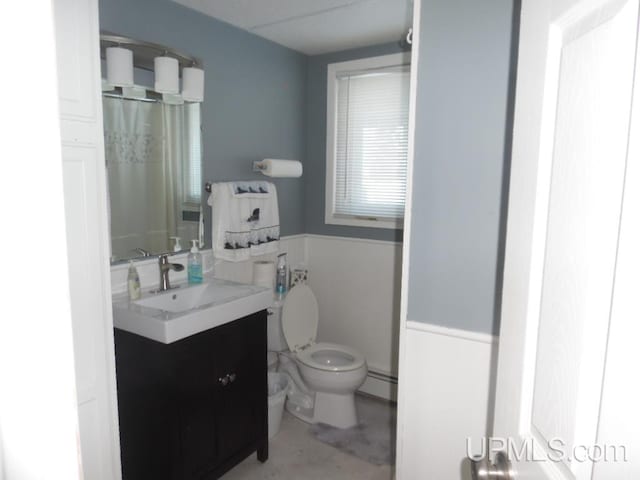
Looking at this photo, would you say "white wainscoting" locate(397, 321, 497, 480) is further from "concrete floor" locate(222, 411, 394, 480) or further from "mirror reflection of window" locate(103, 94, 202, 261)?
"mirror reflection of window" locate(103, 94, 202, 261)

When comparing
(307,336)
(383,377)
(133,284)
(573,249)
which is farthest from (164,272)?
(573,249)

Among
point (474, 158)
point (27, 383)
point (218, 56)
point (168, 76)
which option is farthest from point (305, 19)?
point (27, 383)

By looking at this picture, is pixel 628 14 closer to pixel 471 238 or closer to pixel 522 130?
pixel 522 130

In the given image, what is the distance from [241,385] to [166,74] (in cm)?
154

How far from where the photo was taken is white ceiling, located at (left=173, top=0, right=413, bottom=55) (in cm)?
222

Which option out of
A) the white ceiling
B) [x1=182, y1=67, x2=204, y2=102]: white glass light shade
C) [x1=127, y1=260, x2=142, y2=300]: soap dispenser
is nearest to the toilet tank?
[x1=127, y1=260, x2=142, y2=300]: soap dispenser

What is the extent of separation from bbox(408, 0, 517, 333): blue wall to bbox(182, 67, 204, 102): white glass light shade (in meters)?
1.32

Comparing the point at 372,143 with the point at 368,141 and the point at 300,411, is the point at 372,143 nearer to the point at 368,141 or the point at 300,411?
the point at 368,141

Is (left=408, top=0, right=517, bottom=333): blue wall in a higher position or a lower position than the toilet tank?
higher

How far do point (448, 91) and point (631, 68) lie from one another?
2.86 ft

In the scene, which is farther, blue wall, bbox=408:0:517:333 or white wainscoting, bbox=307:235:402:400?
white wainscoting, bbox=307:235:402:400

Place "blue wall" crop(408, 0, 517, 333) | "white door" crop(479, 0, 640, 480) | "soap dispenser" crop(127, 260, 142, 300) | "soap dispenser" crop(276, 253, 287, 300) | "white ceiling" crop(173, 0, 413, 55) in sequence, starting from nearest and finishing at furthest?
1. "white door" crop(479, 0, 640, 480)
2. "blue wall" crop(408, 0, 517, 333)
3. "soap dispenser" crop(127, 260, 142, 300)
4. "white ceiling" crop(173, 0, 413, 55)
5. "soap dispenser" crop(276, 253, 287, 300)

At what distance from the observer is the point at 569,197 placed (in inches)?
23.4

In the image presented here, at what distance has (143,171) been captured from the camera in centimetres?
220
